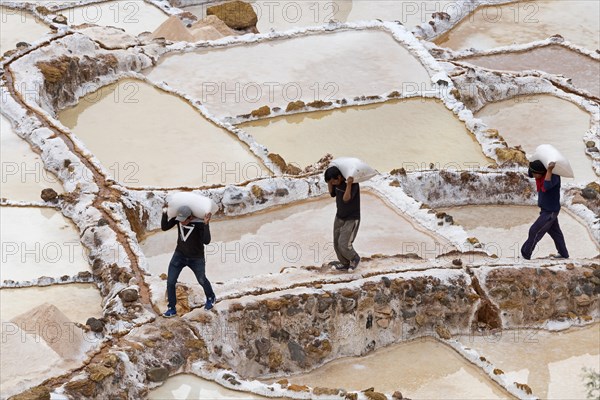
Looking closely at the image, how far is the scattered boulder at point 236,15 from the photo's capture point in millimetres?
31484

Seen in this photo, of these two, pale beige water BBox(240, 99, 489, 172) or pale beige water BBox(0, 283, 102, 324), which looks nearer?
pale beige water BBox(0, 283, 102, 324)

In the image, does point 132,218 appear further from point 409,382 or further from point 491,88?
point 491,88

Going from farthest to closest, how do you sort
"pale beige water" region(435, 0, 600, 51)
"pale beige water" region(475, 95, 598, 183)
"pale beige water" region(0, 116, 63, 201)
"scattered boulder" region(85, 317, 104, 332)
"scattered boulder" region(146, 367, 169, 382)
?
"pale beige water" region(435, 0, 600, 51)
"pale beige water" region(475, 95, 598, 183)
"pale beige water" region(0, 116, 63, 201)
"scattered boulder" region(85, 317, 104, 332)
"scattered boulder" region(146, 367, 169, 382)

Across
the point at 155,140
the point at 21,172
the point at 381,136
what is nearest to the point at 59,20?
the point at 155,140

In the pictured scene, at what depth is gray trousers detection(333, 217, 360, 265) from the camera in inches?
689

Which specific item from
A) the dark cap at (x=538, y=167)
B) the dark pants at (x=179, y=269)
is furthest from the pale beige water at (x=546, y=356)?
the dark pants at (x=179, y=269)

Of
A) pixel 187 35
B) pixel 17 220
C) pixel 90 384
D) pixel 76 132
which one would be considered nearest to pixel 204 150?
pixel 76 132

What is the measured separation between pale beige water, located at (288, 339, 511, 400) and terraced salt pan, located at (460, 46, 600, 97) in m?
14.3

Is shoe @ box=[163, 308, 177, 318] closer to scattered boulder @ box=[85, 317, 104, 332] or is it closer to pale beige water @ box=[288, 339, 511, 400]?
scattered boulder @ box=[85, 317, 104, 332]

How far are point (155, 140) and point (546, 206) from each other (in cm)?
722

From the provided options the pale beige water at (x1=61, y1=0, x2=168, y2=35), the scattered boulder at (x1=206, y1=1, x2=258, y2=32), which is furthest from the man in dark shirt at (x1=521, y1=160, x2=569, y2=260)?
the scattered boulder at (x1=206, y1=1, x2=258, y2=32)

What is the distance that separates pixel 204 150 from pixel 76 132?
2.29 metres

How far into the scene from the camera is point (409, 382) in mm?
16984

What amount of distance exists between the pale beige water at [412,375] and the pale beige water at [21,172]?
5.78m
